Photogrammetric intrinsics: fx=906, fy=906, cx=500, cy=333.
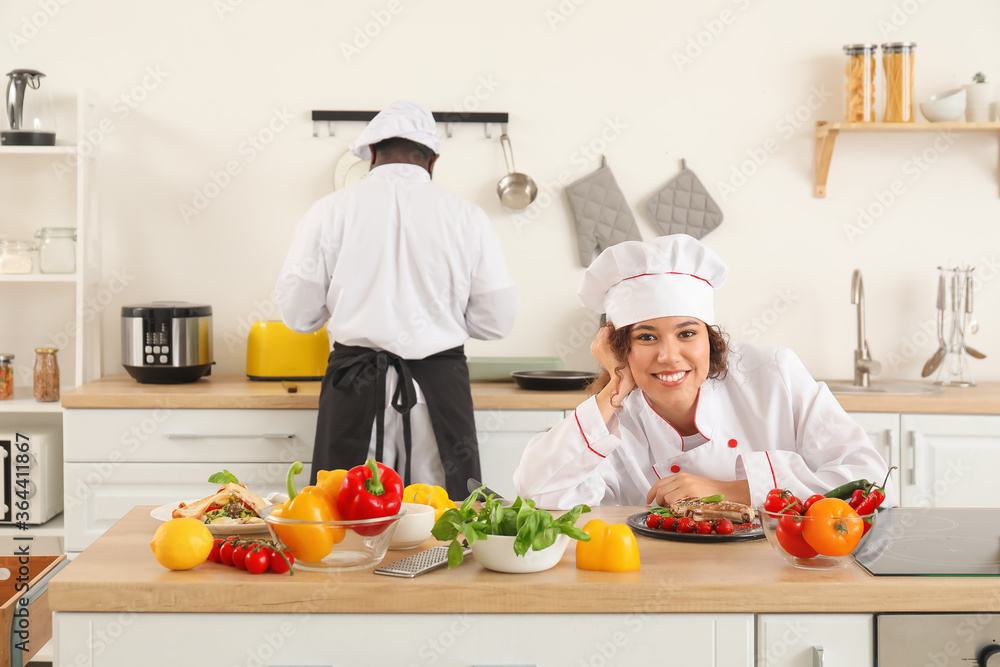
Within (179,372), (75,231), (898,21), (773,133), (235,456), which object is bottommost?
(235,456)

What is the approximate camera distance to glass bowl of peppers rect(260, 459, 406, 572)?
117 cm

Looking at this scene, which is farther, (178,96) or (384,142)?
(178,96)

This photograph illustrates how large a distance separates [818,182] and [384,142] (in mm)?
1785

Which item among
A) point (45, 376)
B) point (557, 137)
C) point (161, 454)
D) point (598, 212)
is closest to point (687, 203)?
point (598, 212)

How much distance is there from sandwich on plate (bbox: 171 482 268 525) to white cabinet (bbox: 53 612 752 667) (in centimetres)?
28

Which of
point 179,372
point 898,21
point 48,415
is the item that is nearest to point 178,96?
point 179,372

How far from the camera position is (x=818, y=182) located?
3510 millimetres

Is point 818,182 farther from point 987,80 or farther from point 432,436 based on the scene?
point 432,436

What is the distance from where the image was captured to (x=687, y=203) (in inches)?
138

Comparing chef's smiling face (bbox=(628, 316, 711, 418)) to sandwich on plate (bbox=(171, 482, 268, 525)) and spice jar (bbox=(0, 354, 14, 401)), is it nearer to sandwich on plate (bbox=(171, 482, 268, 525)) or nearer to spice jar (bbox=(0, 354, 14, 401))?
sandwich on plate (bbox=(171, 482, 268, 525))

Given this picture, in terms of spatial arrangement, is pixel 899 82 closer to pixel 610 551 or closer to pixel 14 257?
pixel 610 551
